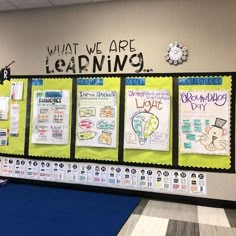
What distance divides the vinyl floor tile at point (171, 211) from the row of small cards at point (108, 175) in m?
0.12

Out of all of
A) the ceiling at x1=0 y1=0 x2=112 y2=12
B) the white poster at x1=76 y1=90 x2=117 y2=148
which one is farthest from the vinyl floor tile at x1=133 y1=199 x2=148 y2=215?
the ceiling at x1=0 y1=0 x2=112 y2=12

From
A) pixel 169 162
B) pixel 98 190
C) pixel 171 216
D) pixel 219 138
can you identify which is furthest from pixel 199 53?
pixel 98 190

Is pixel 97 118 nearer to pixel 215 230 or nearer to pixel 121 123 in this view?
pixel 121 123

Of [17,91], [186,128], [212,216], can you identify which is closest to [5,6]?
[17,91]

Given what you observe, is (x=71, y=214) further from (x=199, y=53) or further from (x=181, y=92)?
(x=199, y=53)

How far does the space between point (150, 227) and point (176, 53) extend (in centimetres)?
142

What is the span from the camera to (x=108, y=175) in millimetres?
2438

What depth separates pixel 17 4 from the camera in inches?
102

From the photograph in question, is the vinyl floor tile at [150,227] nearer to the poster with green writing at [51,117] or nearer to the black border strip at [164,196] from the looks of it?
the black border strip at [164,196]

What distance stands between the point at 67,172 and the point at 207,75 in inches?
60.7

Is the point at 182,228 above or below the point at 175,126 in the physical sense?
below

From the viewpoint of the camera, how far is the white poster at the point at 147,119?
2.31 metres

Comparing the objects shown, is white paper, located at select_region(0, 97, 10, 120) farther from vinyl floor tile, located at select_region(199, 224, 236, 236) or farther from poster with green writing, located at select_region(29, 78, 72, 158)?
vinyl floor tile, located at select_region(199, 224, 236, 236)

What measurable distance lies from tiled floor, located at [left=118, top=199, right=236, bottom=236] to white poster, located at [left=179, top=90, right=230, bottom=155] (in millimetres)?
472
